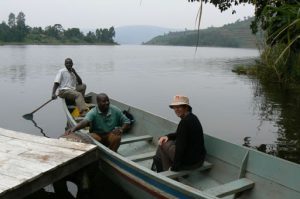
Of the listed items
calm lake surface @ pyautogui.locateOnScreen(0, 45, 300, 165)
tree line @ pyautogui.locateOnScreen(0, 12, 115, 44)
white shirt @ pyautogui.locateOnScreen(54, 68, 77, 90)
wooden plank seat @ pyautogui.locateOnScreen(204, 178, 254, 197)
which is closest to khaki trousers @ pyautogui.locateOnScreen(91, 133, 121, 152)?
calm lake surface @ pyautogui.locateOnScreen(0, 45, 300, 165)

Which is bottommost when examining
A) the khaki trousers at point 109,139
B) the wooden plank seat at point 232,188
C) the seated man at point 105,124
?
the wooden plank seat at point 232,188

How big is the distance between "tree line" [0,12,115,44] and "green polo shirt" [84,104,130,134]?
→ 112 m

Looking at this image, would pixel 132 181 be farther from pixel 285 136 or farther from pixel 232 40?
pixel 232 40

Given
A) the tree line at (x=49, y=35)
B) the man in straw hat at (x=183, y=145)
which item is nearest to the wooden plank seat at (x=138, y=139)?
the man in straw hat at (x=183, y=145)

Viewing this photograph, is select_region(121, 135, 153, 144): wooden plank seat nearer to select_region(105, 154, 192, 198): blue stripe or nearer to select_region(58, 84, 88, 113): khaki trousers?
select_region(105, 154, 192, 198): blue stripe

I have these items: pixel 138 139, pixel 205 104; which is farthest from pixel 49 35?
pixel 138 139

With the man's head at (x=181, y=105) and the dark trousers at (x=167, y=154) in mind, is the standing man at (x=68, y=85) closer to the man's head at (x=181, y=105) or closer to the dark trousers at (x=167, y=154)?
the dark trousers at (x=167, y=154)

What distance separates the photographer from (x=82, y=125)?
7375mm

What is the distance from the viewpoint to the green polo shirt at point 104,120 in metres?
7.44

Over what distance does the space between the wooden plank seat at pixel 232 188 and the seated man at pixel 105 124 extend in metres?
2.44

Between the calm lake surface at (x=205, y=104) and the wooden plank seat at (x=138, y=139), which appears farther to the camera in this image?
the calm lake surface at (x=205, y=104)

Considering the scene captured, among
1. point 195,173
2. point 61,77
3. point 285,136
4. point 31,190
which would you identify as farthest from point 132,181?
point 285,136

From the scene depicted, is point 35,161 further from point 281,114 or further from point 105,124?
point 281,114

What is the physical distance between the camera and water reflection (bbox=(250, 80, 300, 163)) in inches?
425
